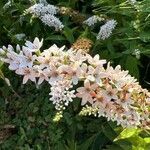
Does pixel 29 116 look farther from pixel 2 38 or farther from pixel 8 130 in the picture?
pixel 2 38

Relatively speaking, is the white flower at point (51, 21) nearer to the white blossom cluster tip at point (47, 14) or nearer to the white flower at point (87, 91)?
the white blossom cluster tip at point (47, 14)

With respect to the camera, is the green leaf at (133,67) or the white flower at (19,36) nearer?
the green leaf at (133,67)

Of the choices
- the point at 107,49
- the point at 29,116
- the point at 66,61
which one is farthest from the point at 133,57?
the point at 66,61

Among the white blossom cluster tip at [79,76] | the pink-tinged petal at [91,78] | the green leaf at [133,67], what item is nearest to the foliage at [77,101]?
the green leaf at [133,67]

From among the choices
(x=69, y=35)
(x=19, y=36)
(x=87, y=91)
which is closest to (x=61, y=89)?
(x=87, y=91)

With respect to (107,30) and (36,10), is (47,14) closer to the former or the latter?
(36,10)
